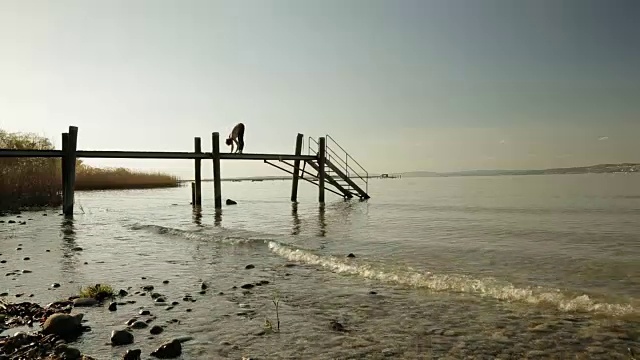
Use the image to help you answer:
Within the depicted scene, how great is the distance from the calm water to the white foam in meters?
0.03

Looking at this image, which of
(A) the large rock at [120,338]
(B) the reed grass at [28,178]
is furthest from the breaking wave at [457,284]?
(B) the reed grass at [28,178]

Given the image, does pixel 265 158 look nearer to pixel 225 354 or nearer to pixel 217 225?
pixel 217 225

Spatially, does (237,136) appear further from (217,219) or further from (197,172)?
(217,219)

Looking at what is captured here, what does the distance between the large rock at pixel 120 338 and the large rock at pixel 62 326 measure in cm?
55

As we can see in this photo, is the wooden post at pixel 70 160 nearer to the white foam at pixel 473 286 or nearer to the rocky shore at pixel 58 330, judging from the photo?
the white foam at pixel 473 286

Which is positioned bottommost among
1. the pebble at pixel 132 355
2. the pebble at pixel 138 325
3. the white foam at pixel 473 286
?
the white foam at pixel 473 286

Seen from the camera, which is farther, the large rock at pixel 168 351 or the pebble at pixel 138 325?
the pebble at pixel 138 325

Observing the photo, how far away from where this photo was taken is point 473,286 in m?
7.23

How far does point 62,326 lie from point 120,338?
796mm

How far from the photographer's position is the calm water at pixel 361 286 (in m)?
4.64

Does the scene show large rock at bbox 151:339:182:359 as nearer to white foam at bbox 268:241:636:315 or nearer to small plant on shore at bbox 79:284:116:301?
small plant on shore at bbox 79:284:116:301

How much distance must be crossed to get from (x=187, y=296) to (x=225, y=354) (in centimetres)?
251

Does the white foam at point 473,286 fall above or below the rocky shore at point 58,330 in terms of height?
below

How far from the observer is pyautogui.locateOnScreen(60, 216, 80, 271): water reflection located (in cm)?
898
